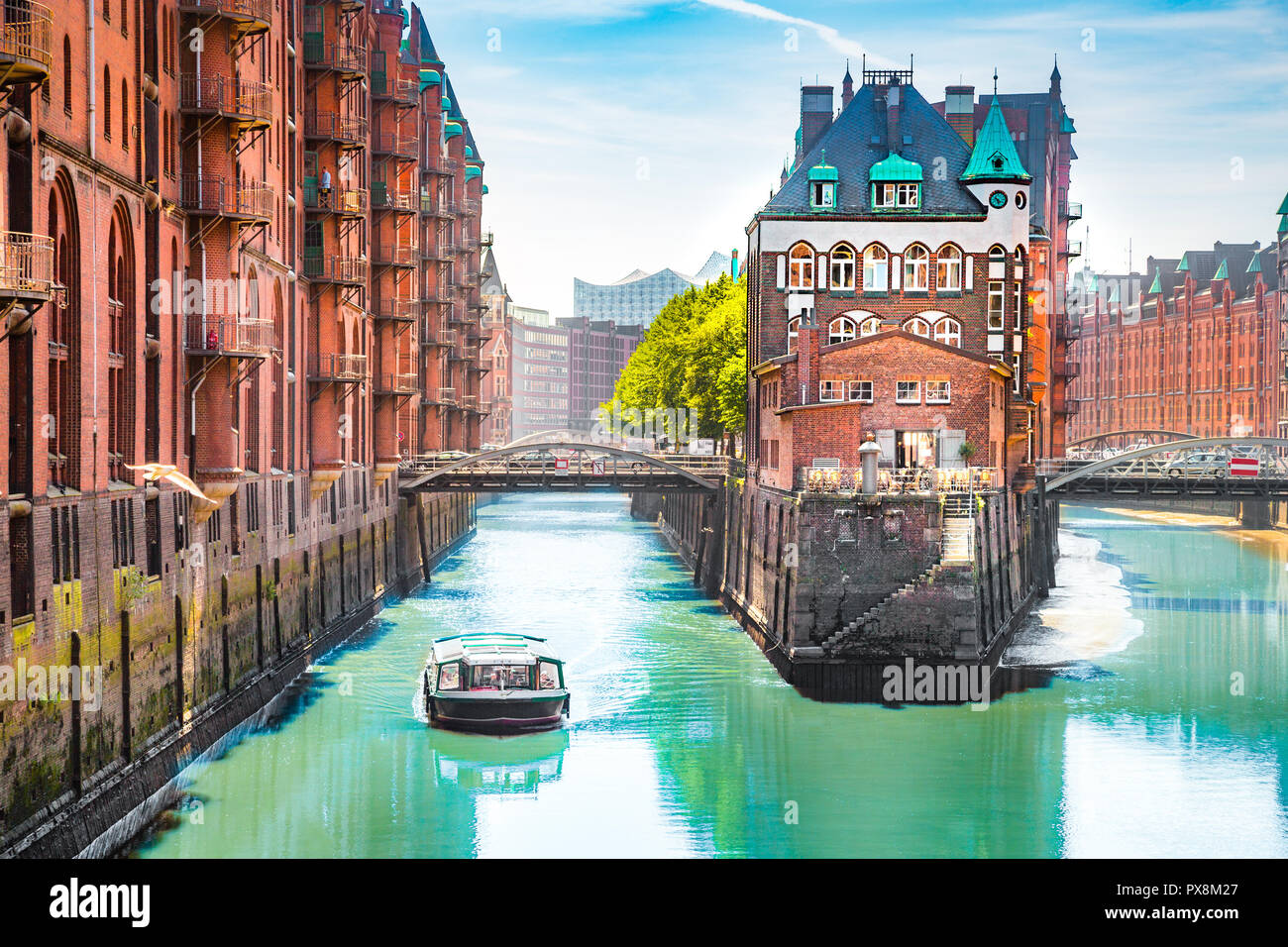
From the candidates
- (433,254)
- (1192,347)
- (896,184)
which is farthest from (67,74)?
(1192,347)

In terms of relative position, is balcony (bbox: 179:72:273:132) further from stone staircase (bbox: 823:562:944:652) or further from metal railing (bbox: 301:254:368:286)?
stone staircase (bbox: 823:562:944:652)

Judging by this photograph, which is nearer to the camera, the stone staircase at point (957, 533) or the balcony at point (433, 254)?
the stone staircase at point (957, 533)

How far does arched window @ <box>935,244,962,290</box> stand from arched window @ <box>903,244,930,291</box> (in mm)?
392

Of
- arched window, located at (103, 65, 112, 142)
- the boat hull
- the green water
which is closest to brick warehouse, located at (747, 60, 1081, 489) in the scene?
the green water

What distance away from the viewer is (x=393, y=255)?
232 ft

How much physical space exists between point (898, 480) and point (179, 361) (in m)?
19.9

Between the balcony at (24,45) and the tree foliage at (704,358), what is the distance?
156 feet

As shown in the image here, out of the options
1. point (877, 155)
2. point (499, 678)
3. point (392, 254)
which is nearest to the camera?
point (499, 678)

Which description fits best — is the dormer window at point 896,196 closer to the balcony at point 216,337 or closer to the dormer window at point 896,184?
the dormer window at point 896,184

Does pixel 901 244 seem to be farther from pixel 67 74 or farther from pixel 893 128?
pixel 67 74

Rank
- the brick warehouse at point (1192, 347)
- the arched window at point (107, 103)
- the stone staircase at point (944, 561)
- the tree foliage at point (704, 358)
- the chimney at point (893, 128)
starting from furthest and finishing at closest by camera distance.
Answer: the brick warehouse at point (1192, 347) < the tree foliage at point (704, 358) < the chimney at point (893, 128) < the stone staircase at point (944, 561) < the arched window at point (107, 103)

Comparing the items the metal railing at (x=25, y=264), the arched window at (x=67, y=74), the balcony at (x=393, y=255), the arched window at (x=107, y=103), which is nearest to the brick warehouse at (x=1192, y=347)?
the balcony at (x=393, y=255)

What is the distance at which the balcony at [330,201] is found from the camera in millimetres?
55594

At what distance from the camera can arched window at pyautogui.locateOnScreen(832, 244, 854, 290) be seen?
63.5 meters
